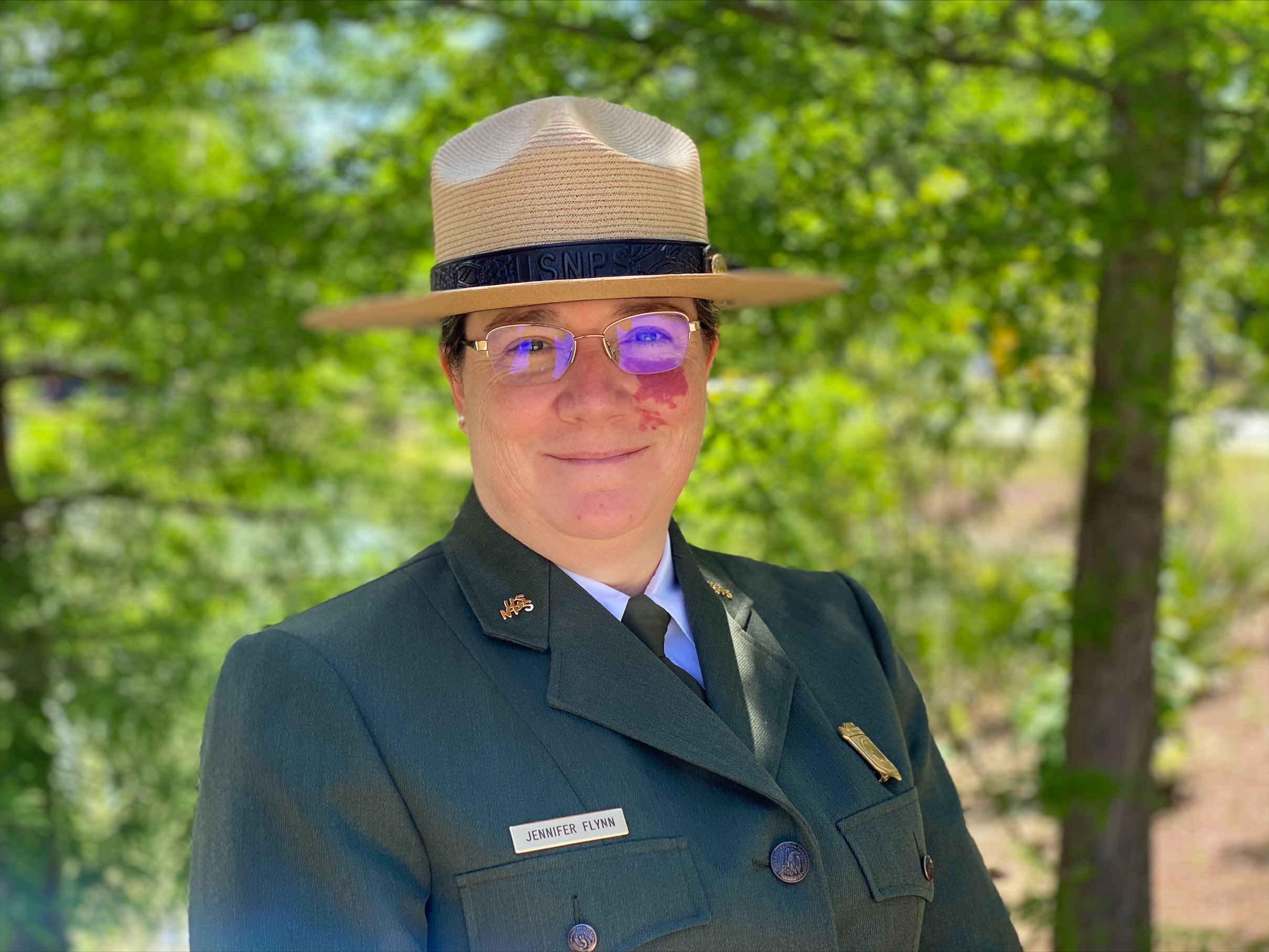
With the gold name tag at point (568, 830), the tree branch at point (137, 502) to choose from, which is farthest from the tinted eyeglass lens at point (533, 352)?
the tree branch at point (137, 502)

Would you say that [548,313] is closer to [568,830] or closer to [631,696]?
[631,696]

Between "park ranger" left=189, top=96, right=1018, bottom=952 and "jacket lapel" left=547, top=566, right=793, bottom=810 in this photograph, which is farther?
"jacket lapel" left=547, top=566, right=793, bottom=810

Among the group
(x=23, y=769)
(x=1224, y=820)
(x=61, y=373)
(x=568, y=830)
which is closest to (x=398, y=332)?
(x=61, y=373)

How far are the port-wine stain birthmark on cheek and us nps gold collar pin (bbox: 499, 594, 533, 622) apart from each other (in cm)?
28

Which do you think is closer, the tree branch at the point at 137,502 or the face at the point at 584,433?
the face at the point at 584,433

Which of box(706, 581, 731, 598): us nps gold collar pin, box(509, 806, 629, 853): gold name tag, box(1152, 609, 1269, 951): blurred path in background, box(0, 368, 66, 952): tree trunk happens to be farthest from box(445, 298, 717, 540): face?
box(1152, 609, 1269, 951): blurred path in background

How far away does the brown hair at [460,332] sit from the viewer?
1.82 meters

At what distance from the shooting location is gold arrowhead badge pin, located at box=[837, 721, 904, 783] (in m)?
1.77

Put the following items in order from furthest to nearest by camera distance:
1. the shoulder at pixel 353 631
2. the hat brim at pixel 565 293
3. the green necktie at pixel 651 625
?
1. the green necktie at pixel 651 625
2. the hat brim at pixel 565 293
3. the shoulder at pixel 353 631

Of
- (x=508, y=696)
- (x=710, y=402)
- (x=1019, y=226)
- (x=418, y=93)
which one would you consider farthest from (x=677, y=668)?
(x=418, y=93)

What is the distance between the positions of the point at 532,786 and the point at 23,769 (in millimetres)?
4800

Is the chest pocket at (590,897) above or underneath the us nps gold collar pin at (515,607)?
underneath

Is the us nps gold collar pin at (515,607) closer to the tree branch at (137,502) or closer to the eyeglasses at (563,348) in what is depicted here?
the eyeglasses at (563,348)

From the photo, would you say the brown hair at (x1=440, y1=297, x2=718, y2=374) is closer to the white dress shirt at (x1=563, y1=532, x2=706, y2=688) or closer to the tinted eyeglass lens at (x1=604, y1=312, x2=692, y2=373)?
the tinted eyeglass lens at (x1=604, y1=312, x2=692, y2=373)
